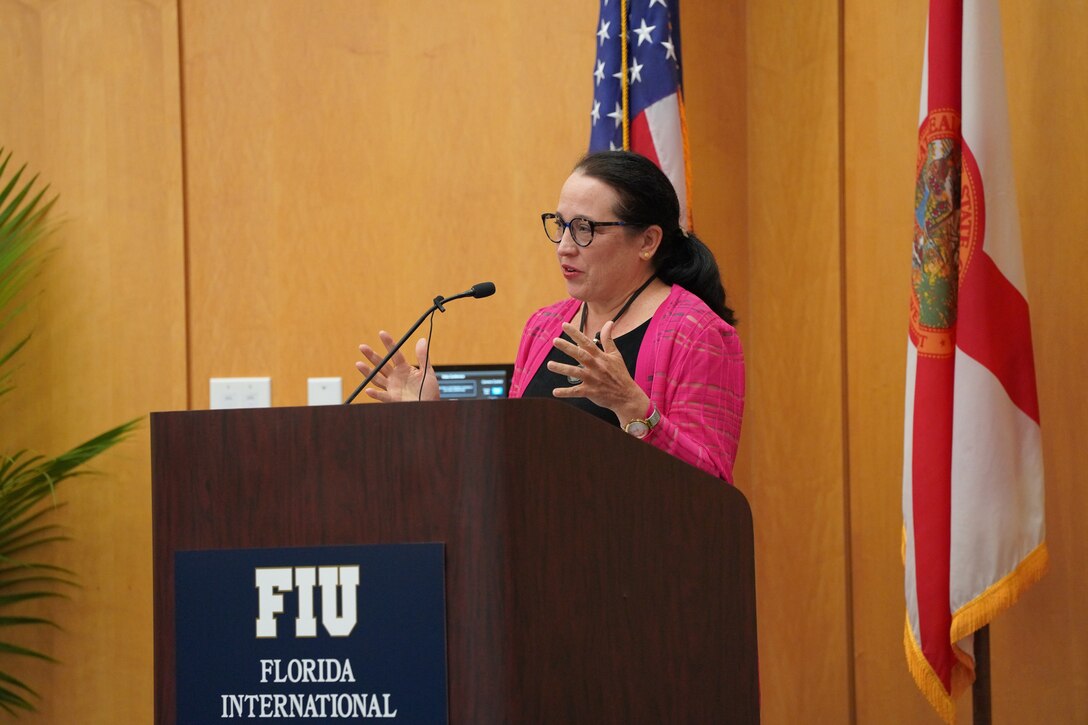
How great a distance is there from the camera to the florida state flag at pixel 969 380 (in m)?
2.60

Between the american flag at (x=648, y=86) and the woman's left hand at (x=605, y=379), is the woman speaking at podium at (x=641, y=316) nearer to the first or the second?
the woman's left hand at (x=605, y=379)

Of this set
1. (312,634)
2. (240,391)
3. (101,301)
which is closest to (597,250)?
(312,634)

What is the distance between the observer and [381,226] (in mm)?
3881

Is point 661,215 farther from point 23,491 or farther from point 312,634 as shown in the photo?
point 23,491

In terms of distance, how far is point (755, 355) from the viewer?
3775 mm

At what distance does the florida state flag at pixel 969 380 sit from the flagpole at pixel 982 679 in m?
0.03

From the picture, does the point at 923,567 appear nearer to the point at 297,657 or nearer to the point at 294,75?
the point at 297,657

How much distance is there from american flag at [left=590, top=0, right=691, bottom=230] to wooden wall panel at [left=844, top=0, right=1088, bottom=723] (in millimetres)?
508

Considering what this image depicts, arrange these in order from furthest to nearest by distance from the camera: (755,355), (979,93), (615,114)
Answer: (755,355)
(615,114)
(979,93)

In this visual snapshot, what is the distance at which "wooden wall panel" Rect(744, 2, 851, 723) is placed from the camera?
3.50 m

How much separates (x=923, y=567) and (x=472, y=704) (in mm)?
1586

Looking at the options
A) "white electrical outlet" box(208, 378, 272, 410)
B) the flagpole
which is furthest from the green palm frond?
the flagpole

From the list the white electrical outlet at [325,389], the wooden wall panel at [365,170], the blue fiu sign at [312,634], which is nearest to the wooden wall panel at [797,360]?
the wooden wall panel at [365,170]

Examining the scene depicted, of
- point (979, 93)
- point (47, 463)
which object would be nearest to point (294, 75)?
point (47, 463)
